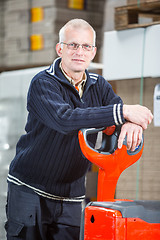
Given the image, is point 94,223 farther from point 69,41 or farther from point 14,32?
point 14,32

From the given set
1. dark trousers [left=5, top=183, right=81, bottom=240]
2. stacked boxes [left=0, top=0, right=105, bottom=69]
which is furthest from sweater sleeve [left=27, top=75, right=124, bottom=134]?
stacked boxes [left=0, top=0, right=105, bottom=69]

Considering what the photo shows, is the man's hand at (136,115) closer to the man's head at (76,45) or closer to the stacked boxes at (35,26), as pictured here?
the man's head at (76,45)

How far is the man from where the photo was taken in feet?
6.34

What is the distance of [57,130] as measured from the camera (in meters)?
1.81

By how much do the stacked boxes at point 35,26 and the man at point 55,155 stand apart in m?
1.69

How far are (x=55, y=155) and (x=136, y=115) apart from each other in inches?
17.0

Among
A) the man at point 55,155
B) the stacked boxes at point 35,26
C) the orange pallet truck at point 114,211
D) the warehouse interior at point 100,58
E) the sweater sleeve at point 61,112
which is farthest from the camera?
the stacked boxes at point 35,26

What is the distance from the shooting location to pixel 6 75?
3115mm

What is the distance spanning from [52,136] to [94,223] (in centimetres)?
46

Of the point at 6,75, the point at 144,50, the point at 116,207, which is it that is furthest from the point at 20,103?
the point at 116,207

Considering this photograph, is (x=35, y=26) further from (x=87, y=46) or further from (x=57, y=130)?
(x=57, y=130)

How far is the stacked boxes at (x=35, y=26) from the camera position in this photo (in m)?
3.71

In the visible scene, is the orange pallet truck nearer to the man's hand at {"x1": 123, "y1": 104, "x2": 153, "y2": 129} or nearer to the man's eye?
the man's hand at {"x1": 123, "y1": 104, "x2": 153, "y2": 129}

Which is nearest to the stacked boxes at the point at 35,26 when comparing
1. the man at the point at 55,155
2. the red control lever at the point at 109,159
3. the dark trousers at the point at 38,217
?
the man at the point at 55,155
